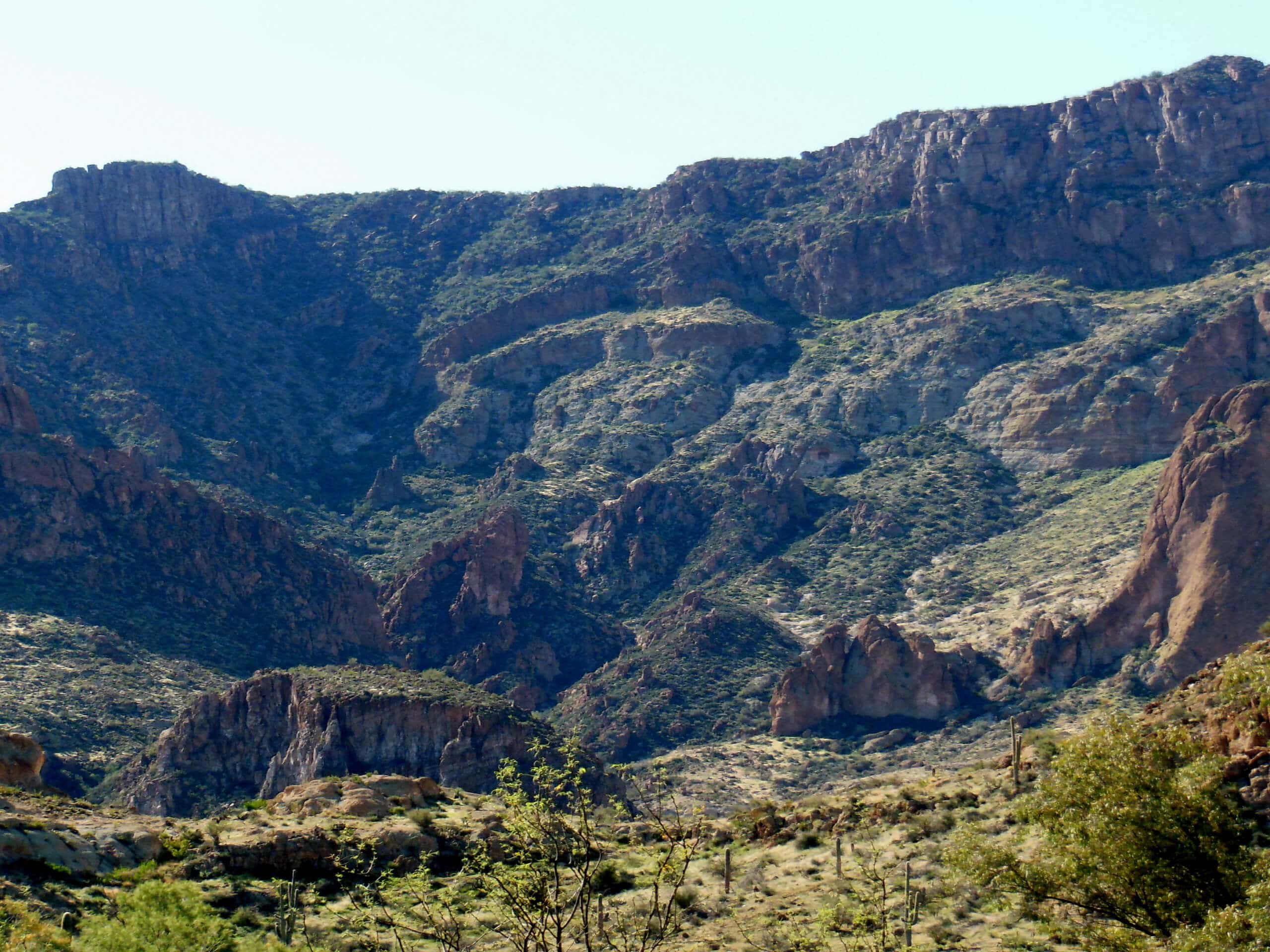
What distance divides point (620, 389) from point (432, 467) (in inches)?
717

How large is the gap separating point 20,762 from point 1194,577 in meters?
65.9

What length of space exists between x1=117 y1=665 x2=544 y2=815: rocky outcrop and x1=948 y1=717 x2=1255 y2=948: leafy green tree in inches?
1920

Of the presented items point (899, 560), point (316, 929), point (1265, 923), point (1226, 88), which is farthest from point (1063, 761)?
point (1226, 88)

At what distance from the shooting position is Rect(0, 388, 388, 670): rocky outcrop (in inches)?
4200

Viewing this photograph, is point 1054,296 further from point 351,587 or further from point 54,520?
point 54,520

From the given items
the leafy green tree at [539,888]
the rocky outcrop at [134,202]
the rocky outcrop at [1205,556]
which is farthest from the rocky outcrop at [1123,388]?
the rocky outcrop at [134,202]

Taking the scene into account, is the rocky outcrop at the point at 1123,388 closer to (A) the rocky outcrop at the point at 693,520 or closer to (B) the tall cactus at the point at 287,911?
(A) the rocky outcrop at the point at 693,520

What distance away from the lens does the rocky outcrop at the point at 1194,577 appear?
93.1 m

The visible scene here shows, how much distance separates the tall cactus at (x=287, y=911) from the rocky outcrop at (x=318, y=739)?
3756 cm

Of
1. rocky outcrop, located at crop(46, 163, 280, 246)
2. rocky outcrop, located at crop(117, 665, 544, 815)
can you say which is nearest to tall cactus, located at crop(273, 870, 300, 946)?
rocky outcrop, located at crop(117, 665, 544, 815)

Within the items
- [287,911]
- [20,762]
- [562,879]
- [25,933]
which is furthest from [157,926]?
[20,762]

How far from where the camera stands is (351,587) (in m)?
123

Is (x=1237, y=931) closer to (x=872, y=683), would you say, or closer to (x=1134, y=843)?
(x=1134, y=843)

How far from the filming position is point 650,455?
14750 centimetres
